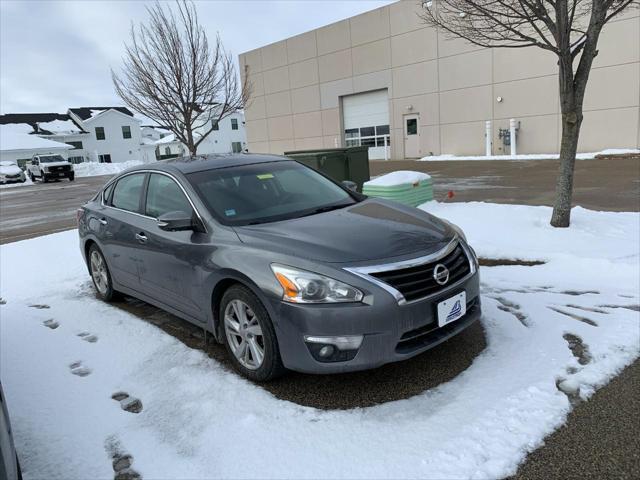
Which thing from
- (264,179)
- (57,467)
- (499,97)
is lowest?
(57,467)

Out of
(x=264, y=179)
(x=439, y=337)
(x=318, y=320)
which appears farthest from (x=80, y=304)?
(x=439, y=337)

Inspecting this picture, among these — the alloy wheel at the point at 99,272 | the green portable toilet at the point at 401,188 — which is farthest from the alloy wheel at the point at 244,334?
the green portable toilet at the point at 401,188

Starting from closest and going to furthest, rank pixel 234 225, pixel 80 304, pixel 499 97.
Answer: pixel 234 225, pixel 80 304, pixel 499 97

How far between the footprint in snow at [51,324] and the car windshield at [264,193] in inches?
82.6

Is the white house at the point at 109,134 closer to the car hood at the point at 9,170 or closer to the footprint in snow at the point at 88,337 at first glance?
the car hood at the point at 9,170

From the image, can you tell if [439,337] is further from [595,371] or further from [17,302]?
[17,302]

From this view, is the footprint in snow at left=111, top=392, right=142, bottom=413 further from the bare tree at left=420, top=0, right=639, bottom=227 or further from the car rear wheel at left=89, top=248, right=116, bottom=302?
the bare tree at left=420, top=0, right=639, bottom=227

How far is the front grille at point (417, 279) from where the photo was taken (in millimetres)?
3158

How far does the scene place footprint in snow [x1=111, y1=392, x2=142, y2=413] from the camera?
11.0 feet

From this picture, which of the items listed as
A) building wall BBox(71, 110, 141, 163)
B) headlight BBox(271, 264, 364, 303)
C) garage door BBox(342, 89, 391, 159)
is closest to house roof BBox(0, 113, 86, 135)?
building wall BBox(71, 110, 141, 163)

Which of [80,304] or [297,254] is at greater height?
[297,254]

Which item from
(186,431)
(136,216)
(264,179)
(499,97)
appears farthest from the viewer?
(499,97)

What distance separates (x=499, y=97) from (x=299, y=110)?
13370 millimetres

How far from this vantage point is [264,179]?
4496 millimetres
